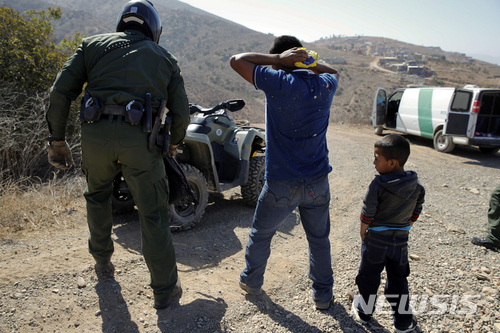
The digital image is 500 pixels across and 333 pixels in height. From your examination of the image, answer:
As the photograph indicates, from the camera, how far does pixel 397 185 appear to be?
7.15ft

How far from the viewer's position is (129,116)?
2.16 meters

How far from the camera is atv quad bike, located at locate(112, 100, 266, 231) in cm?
389

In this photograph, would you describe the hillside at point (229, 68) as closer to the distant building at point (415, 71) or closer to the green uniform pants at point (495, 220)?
the distant building at point (415, 71)

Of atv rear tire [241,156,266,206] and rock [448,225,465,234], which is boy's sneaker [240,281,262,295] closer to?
atv rear tire [241,156,266,206]

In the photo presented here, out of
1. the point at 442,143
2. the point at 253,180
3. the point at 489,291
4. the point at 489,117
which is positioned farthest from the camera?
the point at 442,143

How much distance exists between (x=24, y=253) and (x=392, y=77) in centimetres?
4346

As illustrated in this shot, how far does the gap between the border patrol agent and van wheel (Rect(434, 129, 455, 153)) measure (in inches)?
371

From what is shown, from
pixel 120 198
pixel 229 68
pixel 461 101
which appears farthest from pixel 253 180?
pixel 229 68

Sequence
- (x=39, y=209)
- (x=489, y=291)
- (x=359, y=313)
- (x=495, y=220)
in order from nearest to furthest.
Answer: (x=359, y=313)
(x=489, y=291)
(x=495, y=220)
(x=39, y=209)

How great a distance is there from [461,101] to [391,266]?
8683 mm

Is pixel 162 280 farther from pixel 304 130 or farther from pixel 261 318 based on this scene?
pixel 304 130

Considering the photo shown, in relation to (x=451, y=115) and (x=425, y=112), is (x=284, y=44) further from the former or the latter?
(x=425, y=112)

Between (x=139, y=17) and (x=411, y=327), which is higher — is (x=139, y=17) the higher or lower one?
the higher one

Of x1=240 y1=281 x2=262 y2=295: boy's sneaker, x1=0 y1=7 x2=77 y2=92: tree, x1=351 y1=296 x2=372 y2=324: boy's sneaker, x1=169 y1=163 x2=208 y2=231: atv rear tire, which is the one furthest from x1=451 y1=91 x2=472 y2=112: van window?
x1=0 y1=7 x2=77 y2=92: tree
